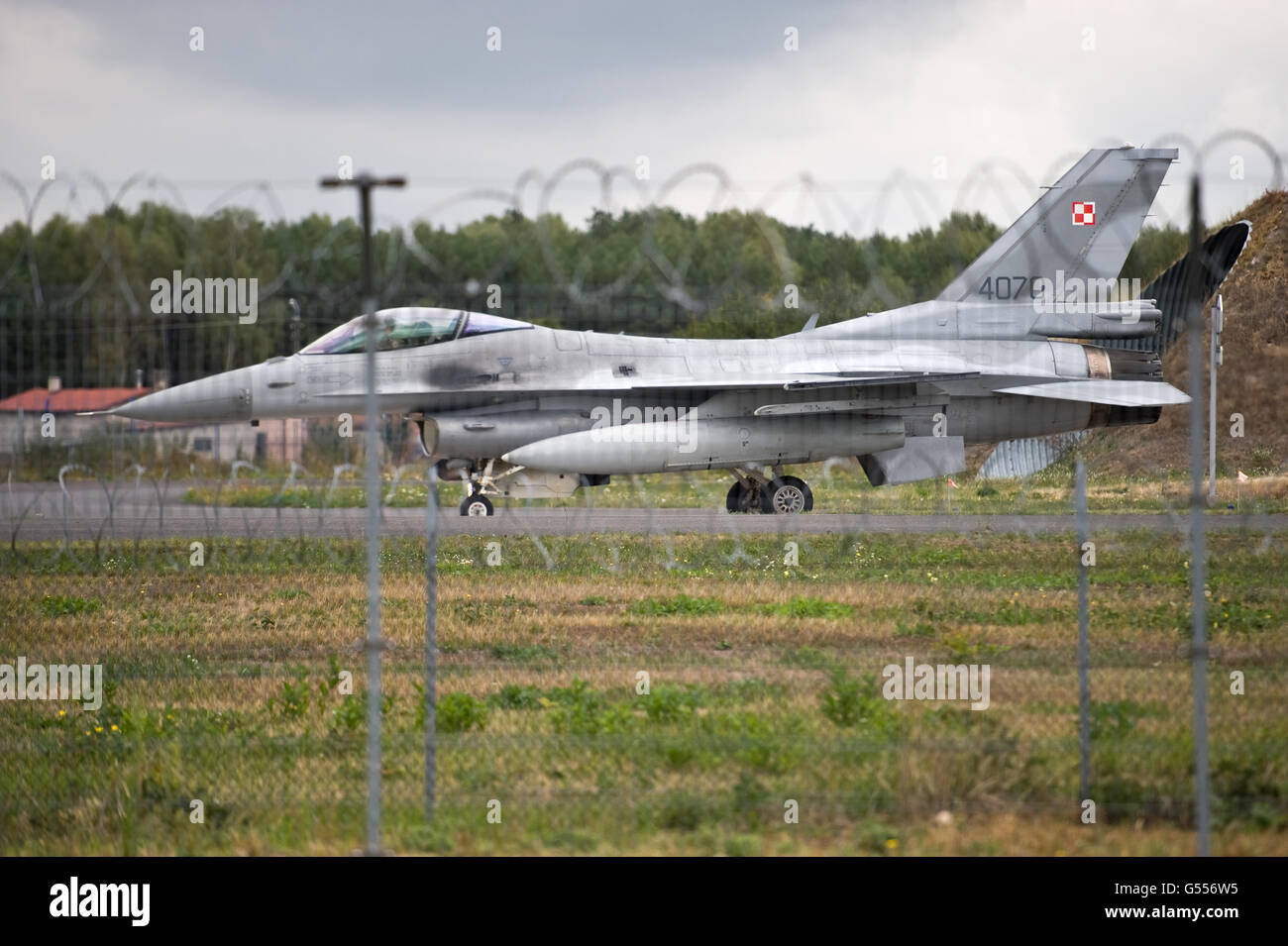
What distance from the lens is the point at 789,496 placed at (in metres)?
19.0

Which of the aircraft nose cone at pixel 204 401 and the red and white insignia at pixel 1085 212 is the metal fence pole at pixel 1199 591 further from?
the aircraft nose cone at pixel 204 401

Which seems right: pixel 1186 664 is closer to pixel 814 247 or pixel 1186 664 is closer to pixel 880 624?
pixel 880 624

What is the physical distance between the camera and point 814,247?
44.2ft

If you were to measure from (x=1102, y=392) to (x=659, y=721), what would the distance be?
509 inches

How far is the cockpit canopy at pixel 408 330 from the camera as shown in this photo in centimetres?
1694

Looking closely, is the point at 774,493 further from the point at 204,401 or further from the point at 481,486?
the point at 204,401

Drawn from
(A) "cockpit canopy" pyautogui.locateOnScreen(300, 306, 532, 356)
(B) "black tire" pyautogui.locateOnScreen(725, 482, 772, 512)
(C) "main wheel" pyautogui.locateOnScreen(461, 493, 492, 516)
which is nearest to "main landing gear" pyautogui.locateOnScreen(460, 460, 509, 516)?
(C) "main wheel" pyautogui.locateOnScreen(461, 493, 492, 516)

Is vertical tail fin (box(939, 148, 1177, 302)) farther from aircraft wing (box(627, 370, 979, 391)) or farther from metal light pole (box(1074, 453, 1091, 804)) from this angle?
metal light pole (box(1074, 453, 1091, 804))

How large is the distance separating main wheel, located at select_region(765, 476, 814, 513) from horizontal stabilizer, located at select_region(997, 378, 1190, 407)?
3268 mm

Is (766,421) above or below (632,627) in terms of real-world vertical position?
above

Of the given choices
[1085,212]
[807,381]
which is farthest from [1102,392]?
[807,381]
